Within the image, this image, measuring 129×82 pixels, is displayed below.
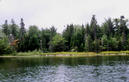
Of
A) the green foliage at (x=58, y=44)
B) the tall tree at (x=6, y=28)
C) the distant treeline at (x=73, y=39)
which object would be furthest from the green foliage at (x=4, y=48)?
the tall tree at (x=6, y=28)

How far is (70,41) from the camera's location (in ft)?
439

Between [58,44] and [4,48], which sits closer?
[4,48]

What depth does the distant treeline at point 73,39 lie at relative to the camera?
121m

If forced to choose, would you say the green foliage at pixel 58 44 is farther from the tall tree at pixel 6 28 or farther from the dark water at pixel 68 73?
the dark water at pixel 68 73

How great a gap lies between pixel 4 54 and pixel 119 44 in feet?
247

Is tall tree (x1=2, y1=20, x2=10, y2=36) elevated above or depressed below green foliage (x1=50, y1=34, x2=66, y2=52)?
above

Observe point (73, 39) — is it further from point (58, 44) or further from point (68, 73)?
point (68, 73)

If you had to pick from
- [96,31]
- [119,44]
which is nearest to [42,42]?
[96,31]

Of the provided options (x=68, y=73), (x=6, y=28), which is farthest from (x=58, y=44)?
(x=68, y=73)

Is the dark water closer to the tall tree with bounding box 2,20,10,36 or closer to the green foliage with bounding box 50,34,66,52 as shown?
the green foliage with bounding box 50,34,66,52

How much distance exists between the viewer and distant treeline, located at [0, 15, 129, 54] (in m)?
121

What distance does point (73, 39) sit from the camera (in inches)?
5148

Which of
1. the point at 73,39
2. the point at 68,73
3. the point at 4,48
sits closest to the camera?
the point at 68,73

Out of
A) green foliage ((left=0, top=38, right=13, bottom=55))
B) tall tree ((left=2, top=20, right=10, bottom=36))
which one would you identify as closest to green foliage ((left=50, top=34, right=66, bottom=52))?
green foliage ((left=0, top=38, right=13, bottom=55))
